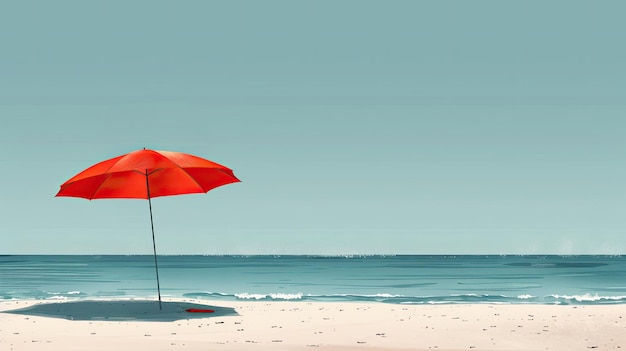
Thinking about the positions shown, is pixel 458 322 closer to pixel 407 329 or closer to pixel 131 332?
pixel 407 329

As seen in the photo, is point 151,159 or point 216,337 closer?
point 216,337

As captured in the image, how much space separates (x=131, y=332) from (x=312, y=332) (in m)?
2.42

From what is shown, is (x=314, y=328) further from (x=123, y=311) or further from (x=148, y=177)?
(x=148, y=177)

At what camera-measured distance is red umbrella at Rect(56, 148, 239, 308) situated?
11086 mm

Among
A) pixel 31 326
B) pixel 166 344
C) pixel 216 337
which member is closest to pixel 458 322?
pixel 216 337

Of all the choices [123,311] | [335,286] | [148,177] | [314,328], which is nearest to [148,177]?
[148,177]

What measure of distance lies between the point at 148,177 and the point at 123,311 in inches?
89.1

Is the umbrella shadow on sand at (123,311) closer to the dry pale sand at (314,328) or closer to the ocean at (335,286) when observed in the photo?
the dry pale sand at (314,328)

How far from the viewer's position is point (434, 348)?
29.0 ft

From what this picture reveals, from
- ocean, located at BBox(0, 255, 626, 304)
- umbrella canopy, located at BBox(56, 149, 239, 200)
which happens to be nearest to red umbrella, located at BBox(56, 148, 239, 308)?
umbrella canopy, located at BBox(56, 149, 239, 200)

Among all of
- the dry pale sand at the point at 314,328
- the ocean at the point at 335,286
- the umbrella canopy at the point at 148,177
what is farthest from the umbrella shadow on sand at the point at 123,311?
the ocean at the point at 335,286

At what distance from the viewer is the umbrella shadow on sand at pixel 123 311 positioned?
1167 centimetres

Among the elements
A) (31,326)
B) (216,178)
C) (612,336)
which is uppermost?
(216,178)

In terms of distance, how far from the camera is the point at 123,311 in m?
12.3
